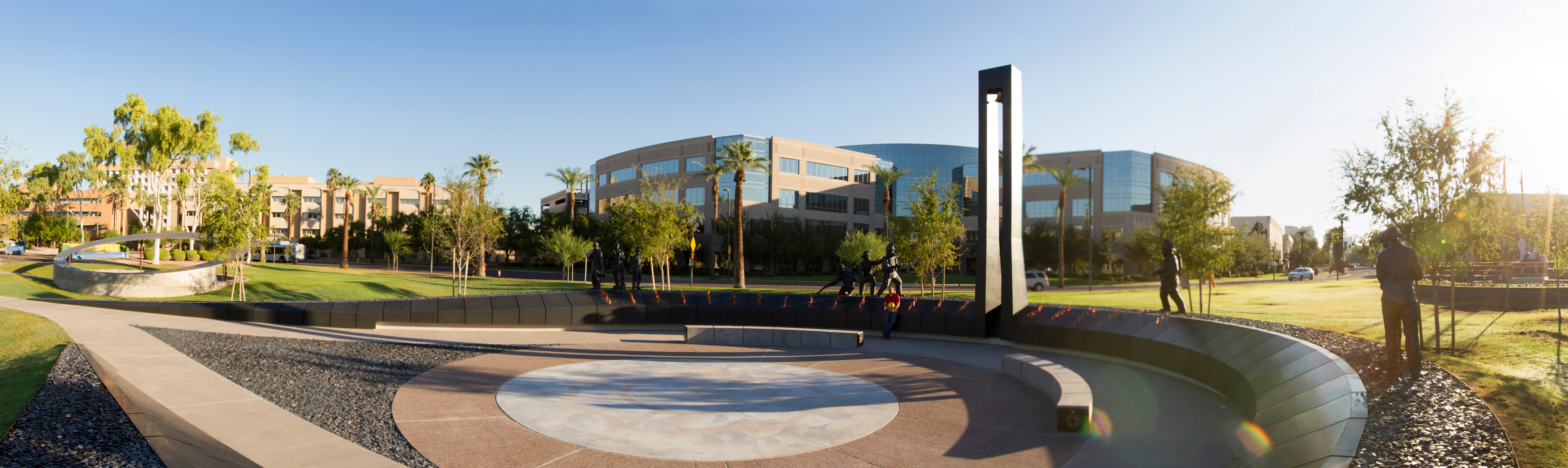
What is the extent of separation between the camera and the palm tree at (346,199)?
5194 centimetres

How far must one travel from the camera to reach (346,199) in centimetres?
5669

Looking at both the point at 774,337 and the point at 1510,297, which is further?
the point at 1510,297

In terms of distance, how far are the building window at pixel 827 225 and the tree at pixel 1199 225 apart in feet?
153

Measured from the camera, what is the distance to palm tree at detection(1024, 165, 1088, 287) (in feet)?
164

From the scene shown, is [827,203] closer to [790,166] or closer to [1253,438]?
[790,166]

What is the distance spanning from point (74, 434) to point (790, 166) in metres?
63.2

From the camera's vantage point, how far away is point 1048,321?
12.8 meters

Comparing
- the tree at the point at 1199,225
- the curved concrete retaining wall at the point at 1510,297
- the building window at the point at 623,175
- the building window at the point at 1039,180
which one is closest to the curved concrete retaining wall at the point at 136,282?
the tree at the point at 1199,225

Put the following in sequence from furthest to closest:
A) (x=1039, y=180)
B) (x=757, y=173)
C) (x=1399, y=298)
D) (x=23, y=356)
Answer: (x=1039, y=180), (x=757, y=173), (x=23, y=356), (x=1399, y=298)

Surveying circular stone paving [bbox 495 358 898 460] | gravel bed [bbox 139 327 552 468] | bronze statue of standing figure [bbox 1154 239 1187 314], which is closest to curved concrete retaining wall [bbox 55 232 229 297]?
gravel bed [bbox 139 327 552 468]

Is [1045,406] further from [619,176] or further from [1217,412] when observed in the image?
[619,176]

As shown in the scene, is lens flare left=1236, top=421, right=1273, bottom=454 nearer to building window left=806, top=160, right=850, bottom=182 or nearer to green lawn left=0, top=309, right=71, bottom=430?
green lawn left=0, top=309, right=71, bottom=430

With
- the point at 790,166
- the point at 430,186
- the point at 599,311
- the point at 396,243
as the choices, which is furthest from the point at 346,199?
the point at 599,311

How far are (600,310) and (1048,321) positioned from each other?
10.2 metres
